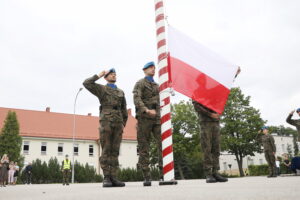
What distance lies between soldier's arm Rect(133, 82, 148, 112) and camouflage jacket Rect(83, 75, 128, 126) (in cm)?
61

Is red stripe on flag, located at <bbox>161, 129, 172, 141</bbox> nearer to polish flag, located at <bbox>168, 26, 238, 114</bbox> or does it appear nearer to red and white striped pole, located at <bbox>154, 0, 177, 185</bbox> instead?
red and white striped pole, located at <bbox>154, 0, 177, 185</bbox>

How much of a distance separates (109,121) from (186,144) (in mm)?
36418

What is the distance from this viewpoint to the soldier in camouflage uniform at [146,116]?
6.34 metres

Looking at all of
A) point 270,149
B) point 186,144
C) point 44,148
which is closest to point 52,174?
point 44,148

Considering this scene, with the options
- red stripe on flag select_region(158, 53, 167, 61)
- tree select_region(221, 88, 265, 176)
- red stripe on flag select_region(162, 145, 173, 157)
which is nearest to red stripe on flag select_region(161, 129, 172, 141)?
red stripe on flag select_region(162, 145, 173, 157)

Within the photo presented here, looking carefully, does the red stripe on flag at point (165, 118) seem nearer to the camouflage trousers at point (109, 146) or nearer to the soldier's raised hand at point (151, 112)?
the soldier's raised hand at point (151, 112)

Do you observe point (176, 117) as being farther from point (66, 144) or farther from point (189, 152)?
point (66, 144)

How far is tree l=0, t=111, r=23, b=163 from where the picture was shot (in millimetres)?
35969

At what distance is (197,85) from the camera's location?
6414mm

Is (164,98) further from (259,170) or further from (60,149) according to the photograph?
(60,149)

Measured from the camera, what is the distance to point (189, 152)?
139ft

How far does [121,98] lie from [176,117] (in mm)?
37082

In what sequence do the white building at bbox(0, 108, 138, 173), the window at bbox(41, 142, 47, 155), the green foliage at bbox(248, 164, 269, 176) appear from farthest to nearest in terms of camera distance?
the window at bbox(41, 142, 47, 155) < the white building at bbox(0, 108, 138, 173) < the green foliage at bbox(248, 164, 269, 176)

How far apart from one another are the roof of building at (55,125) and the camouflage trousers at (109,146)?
40.8 m
